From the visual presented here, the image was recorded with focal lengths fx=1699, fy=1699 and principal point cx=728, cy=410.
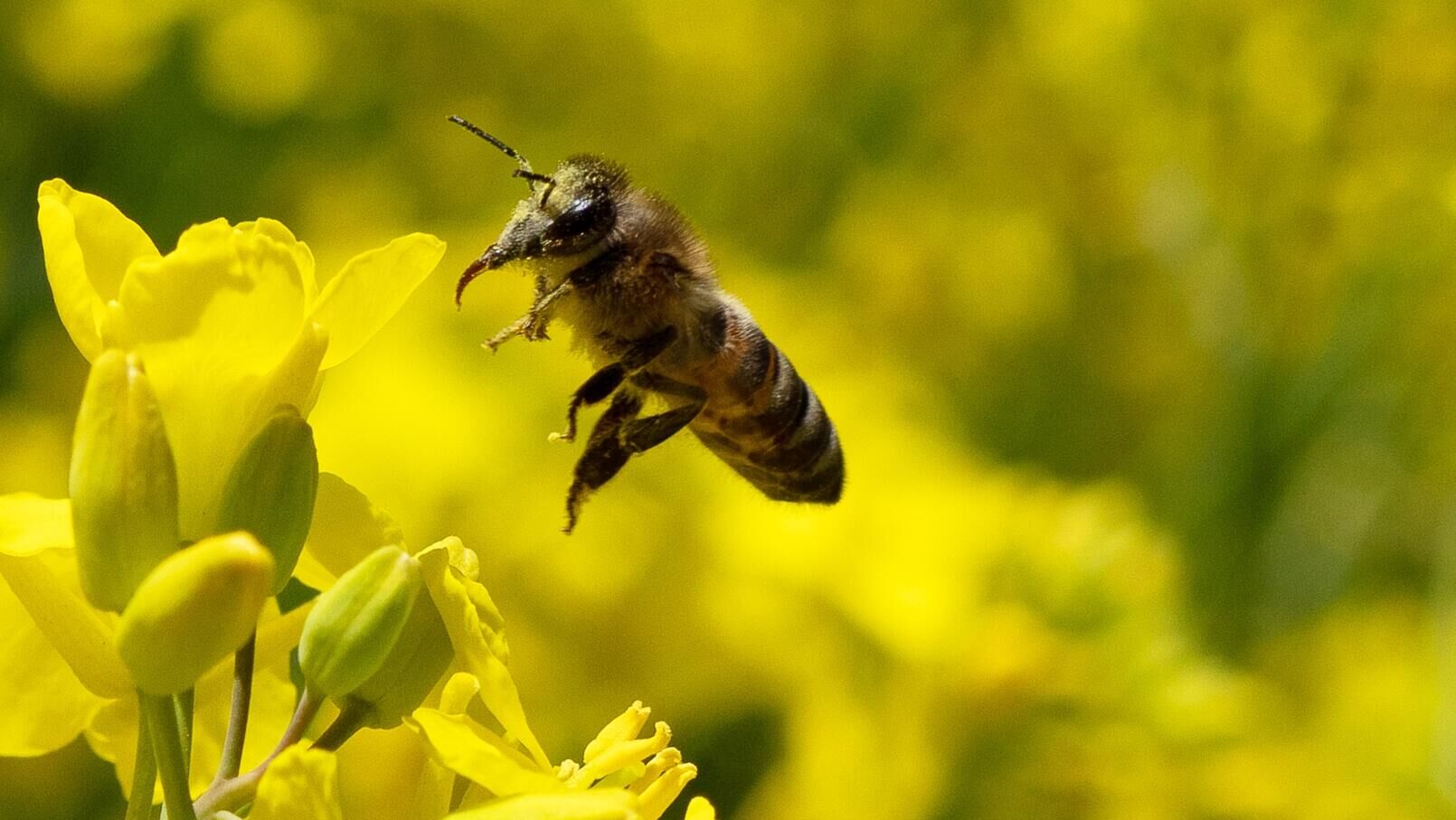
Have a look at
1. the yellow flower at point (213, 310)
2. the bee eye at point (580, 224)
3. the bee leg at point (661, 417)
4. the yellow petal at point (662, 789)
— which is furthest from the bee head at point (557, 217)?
the yellow petal at point (662, 789)

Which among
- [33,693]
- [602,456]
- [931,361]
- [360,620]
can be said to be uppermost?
[931,361]

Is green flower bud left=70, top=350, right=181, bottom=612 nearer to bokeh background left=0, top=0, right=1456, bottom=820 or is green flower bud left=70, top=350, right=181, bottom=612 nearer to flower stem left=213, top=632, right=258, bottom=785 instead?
flower stem left=213, top=632, right=258, bottom=785

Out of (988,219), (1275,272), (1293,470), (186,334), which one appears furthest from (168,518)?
(988,219)

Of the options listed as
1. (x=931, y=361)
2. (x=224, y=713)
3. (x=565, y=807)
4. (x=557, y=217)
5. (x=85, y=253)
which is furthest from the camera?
(x=931, y=361)

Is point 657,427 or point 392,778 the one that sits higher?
point 657,427

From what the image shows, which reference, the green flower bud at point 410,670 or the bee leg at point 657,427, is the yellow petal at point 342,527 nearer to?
the green flower bud at point 410,670

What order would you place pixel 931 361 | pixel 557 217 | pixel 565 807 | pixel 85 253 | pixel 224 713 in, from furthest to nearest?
pixel 931 361 < pixel 557 217 < pixel 224 713 < pixel 85 253 < pixel 565 807

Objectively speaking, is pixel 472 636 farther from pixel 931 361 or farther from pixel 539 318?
pixel 931 361

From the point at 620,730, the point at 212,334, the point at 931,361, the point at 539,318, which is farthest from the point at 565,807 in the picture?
the point at 931,361
